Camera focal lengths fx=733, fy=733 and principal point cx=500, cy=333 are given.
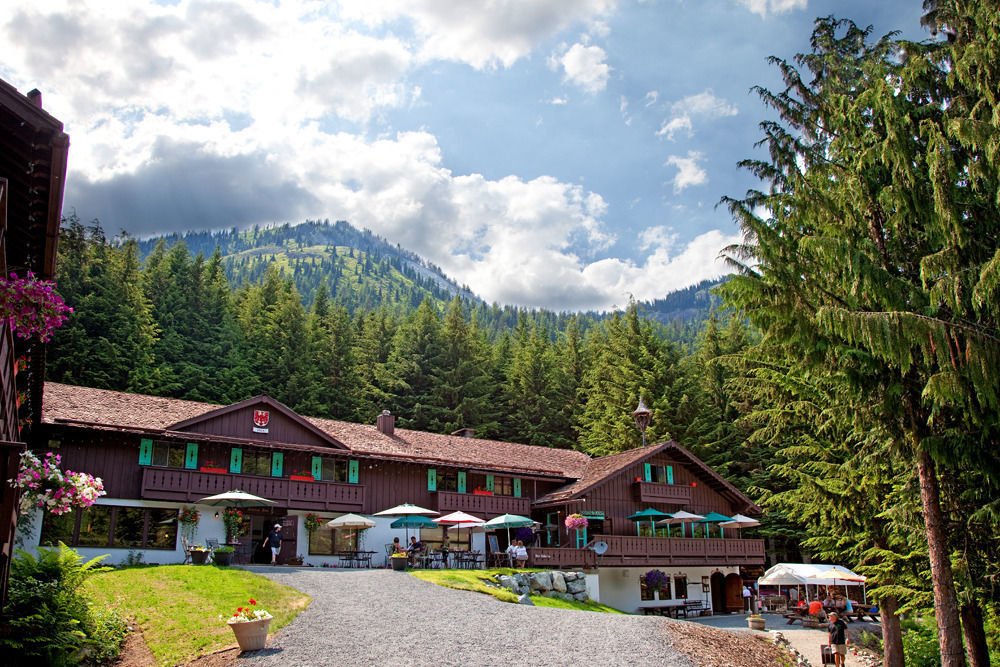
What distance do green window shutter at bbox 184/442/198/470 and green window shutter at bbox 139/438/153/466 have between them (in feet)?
3.99

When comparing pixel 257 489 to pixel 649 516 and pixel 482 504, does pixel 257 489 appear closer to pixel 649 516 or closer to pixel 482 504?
pixel 482 504

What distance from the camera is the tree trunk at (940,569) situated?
13.8 m

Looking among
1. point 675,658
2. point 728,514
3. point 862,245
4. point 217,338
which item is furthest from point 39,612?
point 217,338

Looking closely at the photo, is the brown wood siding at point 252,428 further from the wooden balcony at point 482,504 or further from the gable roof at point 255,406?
the wooden balcony at point 482,504

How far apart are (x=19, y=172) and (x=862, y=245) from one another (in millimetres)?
14645

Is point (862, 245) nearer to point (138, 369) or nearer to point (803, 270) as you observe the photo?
point (803, 270)

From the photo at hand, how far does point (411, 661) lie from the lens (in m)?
12.2

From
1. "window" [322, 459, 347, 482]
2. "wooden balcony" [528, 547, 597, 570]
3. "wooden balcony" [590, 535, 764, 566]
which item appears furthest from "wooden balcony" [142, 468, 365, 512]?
"wooden balcony" [590, 535, 764, 566]

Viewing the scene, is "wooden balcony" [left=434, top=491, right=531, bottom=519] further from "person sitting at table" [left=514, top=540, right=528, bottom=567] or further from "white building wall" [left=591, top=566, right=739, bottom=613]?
"person sitting at table" [left=514, top=540, right=528, bottom=567]

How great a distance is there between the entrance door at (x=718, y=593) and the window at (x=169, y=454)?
25.4m

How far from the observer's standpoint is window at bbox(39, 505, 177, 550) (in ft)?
77.2

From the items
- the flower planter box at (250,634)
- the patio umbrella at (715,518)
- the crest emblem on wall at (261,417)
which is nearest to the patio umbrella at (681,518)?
the patio umbrella at (715,518)

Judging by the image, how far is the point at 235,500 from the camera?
2520 cm

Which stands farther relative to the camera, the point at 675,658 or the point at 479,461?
the point at 479,461
